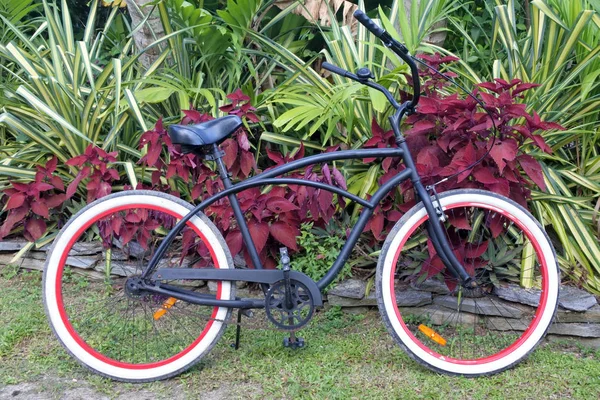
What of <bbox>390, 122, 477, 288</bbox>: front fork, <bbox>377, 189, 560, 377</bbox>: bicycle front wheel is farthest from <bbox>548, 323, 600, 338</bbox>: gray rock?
<bbox>390, 122, 477, 288</bbox>: front fork

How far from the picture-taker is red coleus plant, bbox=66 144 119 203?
10.8 ft

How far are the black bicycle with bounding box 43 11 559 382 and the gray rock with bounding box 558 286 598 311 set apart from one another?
0.12 metres

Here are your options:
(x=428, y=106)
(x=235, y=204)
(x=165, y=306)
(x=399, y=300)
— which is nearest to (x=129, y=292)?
(x=165, y=306)

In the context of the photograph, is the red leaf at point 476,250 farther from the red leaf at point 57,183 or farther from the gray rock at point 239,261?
the red leaf at point 57,183

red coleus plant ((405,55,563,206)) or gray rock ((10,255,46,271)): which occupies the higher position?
red coleus plant ((405,55,563,206))

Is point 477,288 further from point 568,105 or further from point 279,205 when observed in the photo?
point 568,105

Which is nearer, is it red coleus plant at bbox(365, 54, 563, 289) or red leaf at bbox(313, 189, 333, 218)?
red coleus plant at bbox(365, 54, 563, 289)

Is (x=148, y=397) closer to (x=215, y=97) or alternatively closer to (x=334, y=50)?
(x=215, y=97)

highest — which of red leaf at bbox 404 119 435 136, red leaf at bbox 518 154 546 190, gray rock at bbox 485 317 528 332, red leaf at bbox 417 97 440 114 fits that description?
red leaf at bbox 417 97 440 114

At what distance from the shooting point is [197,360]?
2686 mm

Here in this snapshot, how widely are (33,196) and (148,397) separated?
148cm

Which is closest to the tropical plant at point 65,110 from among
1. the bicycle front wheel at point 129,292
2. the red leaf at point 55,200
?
the red leaf at point 55,200

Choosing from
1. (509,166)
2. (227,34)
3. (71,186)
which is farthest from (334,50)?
(71,186)

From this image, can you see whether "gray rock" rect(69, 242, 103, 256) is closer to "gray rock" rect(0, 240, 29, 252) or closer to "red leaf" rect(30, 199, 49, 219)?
"red leaf" rect(30, 199, 49, 219)
